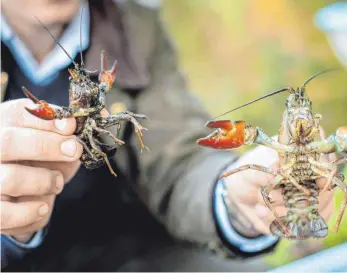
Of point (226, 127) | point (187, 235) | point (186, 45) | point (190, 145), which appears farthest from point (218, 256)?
point (186, 45)

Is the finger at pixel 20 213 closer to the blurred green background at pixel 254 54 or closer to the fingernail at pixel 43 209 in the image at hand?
the fingernail at pixel 43 209

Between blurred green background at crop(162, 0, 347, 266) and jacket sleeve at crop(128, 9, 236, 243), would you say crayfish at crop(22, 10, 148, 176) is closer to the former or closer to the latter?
jacket sleeve at crop(128, 9, 236, 243)

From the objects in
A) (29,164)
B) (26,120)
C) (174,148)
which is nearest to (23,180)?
(29,164)

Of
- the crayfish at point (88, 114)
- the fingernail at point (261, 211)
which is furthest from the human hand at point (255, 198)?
the crayfish at point (88, 114)

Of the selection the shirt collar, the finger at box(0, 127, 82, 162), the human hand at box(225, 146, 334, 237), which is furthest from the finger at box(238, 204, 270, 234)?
the shirt collar

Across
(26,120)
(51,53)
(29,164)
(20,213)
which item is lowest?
(20,213)

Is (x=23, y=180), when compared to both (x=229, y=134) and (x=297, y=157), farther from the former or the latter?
(x=297, y=157)
